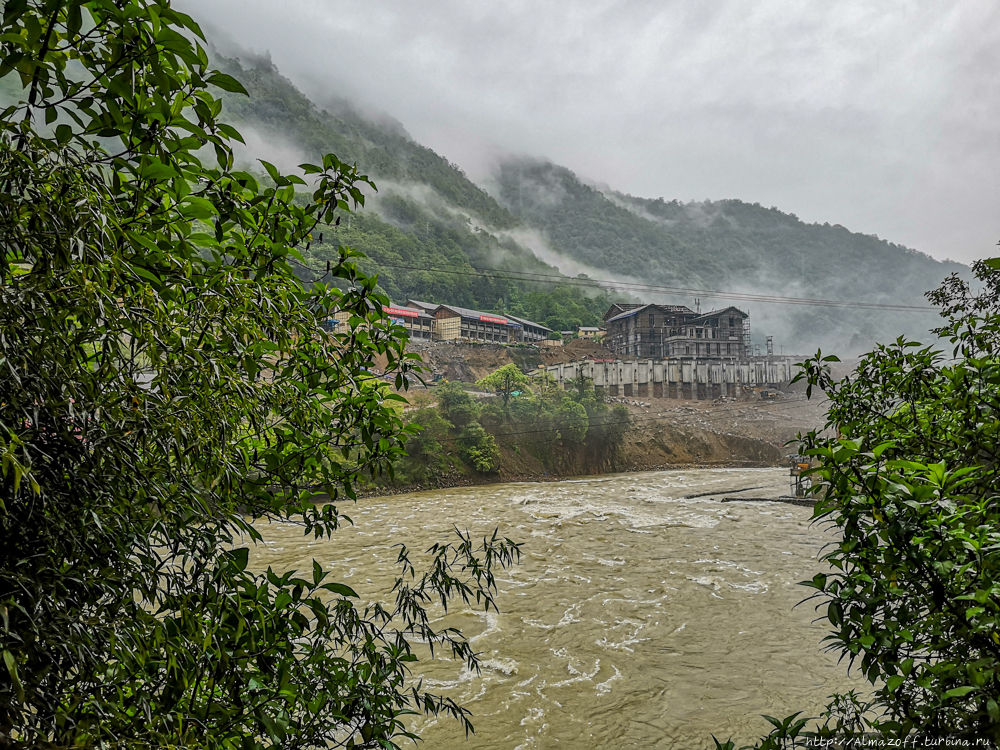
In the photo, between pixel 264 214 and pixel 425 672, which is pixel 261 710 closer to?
pixel 264 214

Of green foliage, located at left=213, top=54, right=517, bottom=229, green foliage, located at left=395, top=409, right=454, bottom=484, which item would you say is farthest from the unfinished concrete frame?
green foliage, located at left=213, top=54, right=517, bottom=229

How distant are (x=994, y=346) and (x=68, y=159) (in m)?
2.59

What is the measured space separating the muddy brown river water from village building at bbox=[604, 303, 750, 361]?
19.2 meters

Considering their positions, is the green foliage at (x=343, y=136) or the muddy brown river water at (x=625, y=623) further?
the green foliage at (x=343, y=136)

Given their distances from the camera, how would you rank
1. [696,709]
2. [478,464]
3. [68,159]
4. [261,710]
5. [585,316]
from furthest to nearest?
[585,316], [478,464], [696,709], [261,710], [68,159]

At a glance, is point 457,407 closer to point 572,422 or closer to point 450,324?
point 572,422

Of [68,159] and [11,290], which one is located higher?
[68,159]

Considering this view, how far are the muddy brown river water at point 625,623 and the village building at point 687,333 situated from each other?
19.2 m

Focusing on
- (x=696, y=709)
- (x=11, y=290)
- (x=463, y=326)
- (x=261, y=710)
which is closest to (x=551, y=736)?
(x=696, y=709)

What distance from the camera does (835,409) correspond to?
1910 mm

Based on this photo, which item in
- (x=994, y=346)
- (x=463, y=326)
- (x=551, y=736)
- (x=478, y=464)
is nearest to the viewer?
(x=994, y=346)

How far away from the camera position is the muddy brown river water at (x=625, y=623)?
11.4 feet

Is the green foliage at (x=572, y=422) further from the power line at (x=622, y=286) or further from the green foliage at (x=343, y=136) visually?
the green foliage at (x=343, y=136)

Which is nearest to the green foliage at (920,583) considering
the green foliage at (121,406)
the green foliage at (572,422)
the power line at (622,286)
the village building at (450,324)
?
the green foliage at (121,406)
